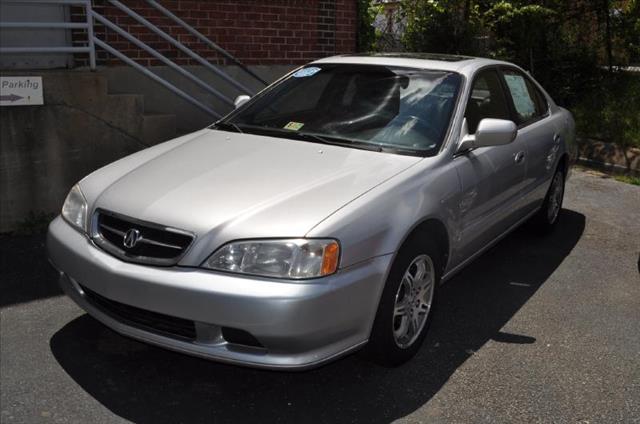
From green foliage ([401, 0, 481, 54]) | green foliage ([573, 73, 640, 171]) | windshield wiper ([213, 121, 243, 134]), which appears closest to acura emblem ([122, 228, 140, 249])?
windshield wiper ([213, 121, 243, 134])

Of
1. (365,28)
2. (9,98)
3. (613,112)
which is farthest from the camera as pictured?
(613,112)

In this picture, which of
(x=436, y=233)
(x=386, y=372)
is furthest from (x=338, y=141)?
(x=386, y=372)

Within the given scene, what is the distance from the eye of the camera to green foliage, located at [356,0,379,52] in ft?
30.5

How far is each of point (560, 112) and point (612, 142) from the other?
3619mm

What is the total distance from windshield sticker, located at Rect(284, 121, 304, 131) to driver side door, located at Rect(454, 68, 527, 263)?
3.33ft

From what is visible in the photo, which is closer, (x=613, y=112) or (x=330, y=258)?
(x=330, y=258)

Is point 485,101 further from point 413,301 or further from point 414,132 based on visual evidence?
point 413,301

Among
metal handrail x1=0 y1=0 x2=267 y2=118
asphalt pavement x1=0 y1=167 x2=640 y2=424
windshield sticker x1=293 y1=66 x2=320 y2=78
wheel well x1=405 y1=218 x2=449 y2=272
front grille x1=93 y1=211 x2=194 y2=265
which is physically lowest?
asphalt pavement x1=0 y1=167 x2=640 y2=424

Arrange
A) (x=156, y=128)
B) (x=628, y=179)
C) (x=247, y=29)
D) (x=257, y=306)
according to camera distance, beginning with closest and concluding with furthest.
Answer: (x=257, y=306)
(x=156, y=128)
(x=247, y=29)
(x=628, y=179)

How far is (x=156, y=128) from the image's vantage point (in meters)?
6.50

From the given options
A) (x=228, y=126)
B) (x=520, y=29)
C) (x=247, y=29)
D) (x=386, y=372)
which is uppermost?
(x=520, y=29)

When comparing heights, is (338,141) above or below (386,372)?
above

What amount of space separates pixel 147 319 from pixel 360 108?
195cm

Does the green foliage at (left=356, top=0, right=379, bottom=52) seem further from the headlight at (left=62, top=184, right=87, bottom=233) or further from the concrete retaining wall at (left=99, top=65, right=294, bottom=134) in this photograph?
the headlight at (left=62, top=184, right=87, bottom=233)
